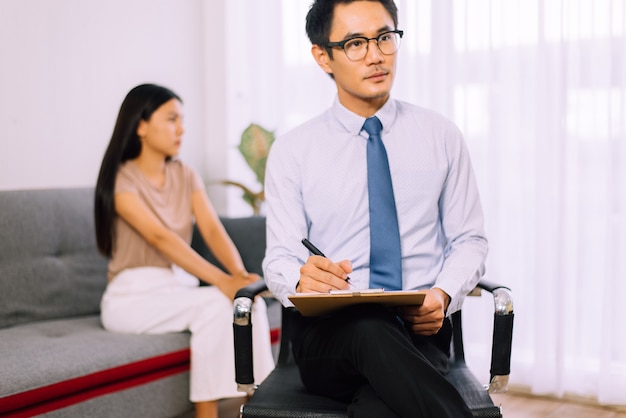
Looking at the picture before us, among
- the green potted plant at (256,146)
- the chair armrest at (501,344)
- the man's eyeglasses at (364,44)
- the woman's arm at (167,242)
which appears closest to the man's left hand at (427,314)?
the chair armrest at (501,344)

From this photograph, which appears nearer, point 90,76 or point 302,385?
point 302,385

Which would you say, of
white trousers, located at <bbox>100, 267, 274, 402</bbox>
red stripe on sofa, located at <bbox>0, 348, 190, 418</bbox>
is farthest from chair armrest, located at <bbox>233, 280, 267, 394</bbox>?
white trousers, located at <bbox>100, 267, 274, 402</bbox>

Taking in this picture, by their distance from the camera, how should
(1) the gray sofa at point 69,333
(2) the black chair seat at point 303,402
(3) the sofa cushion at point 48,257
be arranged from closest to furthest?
(2) the black chair seat at point 303,402 → (1) the gray sofa at point 69,333 → (3) the sofa cushion at point 48,257

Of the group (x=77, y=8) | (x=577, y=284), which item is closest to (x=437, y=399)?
(x=577, y=284)

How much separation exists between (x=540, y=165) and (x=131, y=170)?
1.68 m

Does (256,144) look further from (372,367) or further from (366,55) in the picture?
(372,367)

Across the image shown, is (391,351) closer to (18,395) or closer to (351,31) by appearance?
(351,31)

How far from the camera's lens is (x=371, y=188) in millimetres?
1938

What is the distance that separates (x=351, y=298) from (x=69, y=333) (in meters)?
1.38

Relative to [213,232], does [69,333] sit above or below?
below

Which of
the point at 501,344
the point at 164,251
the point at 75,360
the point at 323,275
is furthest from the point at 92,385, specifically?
the point at 501,344

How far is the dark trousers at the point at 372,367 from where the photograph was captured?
4.82 feet

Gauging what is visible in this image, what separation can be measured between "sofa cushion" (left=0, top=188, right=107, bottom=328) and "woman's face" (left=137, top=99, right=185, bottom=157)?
0.39 meters

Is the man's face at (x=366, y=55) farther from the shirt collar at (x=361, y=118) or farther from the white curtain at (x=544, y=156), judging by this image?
the white curtain at (x=544, y=156)
